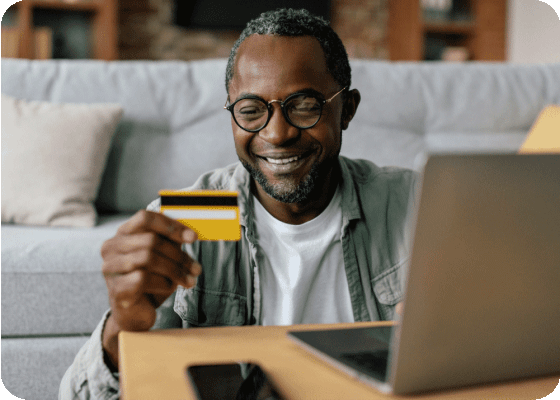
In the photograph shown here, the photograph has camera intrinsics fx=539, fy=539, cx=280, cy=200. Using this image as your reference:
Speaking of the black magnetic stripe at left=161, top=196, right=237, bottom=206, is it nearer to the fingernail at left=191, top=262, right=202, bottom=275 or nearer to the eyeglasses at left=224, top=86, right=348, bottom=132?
the fingernail at left=191, top=262, right=202, bottom=275

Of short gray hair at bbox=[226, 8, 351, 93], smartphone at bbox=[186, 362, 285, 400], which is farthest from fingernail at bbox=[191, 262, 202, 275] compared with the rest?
short gray hair at bbox=[226, 8, 351, 93]

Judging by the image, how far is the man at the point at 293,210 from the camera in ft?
3.06

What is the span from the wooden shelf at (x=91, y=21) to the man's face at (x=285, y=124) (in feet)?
8.87

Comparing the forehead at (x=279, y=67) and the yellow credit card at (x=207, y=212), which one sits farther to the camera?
the forehead at (x=279, y=67)

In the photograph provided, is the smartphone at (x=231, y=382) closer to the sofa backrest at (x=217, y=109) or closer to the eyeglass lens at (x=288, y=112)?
the eyeglass lens at (x=288, y=112)

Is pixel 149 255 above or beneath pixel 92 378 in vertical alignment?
above

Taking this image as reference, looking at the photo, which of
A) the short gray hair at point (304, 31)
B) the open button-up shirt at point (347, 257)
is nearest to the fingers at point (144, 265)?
the open button-up shirt at point (347, 257)

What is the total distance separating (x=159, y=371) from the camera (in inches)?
19.4

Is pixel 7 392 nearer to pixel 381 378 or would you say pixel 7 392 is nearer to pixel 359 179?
Answer: pixel 359 179

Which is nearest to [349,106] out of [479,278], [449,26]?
[479,278]

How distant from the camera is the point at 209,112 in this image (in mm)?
1822

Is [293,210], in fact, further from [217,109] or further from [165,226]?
[217,109]

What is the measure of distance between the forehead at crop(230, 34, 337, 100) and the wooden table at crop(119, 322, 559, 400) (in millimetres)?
457

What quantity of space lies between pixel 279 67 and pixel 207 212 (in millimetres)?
452
